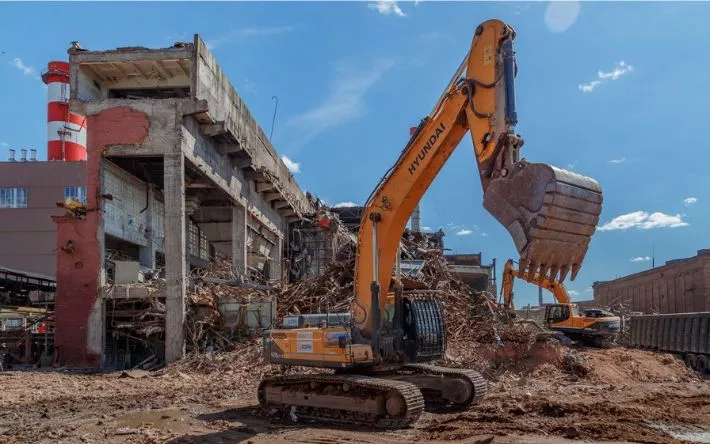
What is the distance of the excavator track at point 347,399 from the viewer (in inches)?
350

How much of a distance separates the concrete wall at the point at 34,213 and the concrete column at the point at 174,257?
940 inches

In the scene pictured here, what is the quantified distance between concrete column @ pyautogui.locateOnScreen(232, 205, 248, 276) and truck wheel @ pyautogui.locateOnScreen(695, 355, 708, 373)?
15.9m

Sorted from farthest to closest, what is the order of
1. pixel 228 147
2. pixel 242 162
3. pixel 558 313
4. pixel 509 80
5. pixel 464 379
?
pixel 242 162
pixel 558 313
pixel 228 147
pixel 464 379
pixel 509 80

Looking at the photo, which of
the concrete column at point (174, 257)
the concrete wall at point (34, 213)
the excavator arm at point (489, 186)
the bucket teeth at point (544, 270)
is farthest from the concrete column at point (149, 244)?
the bucket teeth at point (544, 270)

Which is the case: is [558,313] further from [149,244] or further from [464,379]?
[149,244]

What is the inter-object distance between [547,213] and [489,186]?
0.96m

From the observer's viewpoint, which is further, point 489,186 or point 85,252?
point 85,252

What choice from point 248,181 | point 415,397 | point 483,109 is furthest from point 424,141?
point 248,181

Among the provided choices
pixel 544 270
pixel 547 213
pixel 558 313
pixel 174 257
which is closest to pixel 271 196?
pixel 174 257

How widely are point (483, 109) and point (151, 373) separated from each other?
12256 millimetres

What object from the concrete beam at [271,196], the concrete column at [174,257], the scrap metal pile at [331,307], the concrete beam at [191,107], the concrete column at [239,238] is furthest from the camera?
the concrete beam at [271,196]

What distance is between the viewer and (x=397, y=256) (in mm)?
10141

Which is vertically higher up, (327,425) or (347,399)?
(347,399)

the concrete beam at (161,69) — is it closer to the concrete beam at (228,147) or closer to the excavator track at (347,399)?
the concrete beam at (228,147)
